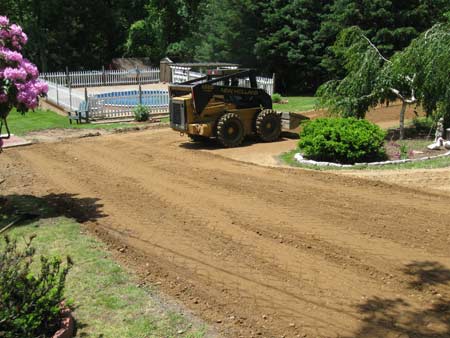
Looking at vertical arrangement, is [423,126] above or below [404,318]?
above

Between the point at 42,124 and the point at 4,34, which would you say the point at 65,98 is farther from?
the point at 4,34

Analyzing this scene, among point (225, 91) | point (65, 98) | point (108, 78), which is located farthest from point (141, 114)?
point (108, 78)

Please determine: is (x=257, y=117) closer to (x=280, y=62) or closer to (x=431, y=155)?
(x=431, y=155)

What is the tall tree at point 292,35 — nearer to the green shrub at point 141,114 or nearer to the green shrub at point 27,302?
the green shrub at point 141,114

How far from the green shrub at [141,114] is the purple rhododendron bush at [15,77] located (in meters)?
12.5

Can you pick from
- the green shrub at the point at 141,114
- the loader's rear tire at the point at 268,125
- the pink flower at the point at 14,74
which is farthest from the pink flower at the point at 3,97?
the green shrub at the point at 141,114

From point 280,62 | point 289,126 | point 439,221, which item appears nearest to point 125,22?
point 280,62

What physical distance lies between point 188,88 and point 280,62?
1800 cm

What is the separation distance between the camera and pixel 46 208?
32.6ft

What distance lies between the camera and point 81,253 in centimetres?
744

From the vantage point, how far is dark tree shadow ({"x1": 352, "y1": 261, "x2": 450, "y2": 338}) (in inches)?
210

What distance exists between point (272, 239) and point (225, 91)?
27.7 ft

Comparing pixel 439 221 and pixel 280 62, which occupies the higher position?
pixel 280 62

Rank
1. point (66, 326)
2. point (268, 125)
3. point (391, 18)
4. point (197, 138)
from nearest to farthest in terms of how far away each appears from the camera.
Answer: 1. point (66, 326)
2. point (268, 125)
3. point (197, 138)
4. point (391, 18)
